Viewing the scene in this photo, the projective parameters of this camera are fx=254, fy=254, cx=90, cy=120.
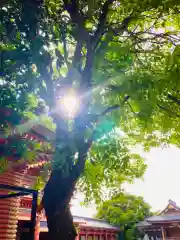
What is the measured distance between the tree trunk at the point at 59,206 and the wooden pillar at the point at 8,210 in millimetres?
3192

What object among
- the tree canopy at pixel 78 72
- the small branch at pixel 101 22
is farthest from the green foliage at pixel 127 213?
the small branch at pixel 101 22

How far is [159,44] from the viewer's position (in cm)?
740

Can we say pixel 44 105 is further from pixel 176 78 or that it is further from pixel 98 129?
pixel 176 78

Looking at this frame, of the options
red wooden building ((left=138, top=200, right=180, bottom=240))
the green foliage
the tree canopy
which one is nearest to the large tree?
the tree canopy

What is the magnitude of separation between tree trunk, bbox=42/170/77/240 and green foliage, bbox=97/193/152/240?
43081 mm

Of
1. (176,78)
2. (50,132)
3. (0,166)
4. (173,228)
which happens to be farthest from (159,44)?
(173,228)

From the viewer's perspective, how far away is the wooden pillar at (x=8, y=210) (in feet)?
26.6

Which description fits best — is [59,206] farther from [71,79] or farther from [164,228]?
[164,228]

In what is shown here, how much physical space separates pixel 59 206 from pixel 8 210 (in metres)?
3.69

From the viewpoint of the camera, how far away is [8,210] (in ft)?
27.4

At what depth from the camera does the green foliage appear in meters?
46.5

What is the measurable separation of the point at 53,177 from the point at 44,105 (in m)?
1.66

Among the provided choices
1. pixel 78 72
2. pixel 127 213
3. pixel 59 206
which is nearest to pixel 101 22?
pixel 78 72

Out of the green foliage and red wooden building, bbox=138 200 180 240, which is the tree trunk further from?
the green foliage
